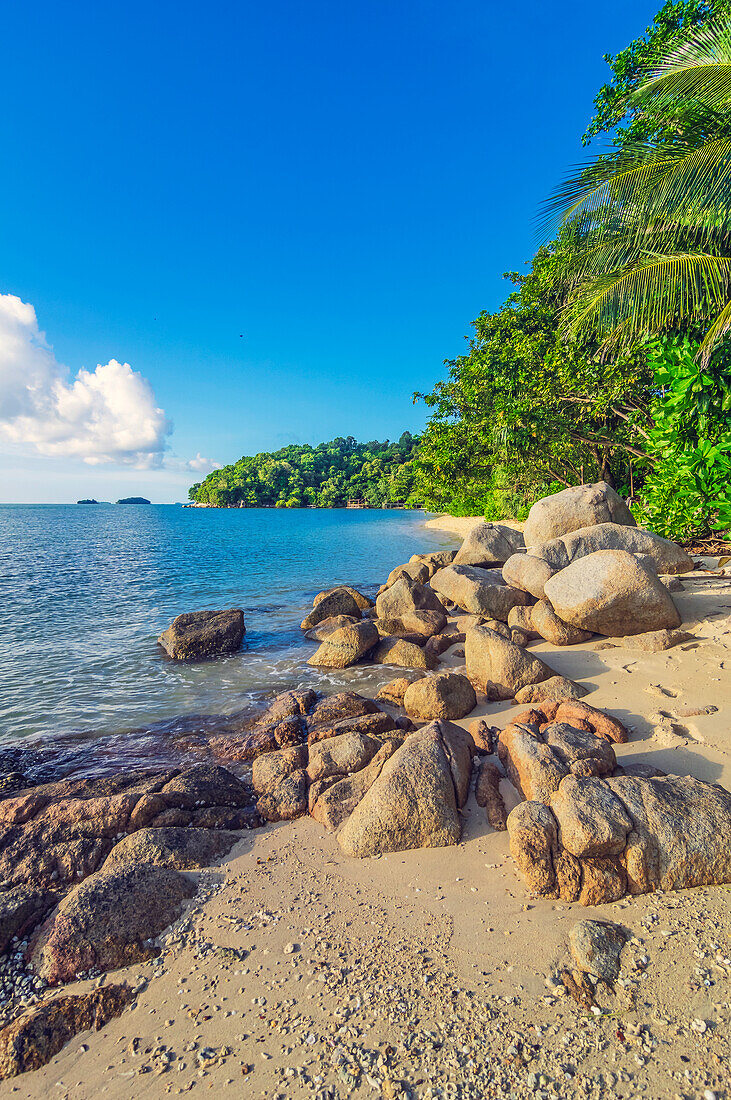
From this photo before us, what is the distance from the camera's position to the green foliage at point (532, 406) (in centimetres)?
1591

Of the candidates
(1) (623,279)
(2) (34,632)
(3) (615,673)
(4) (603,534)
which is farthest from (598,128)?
(2) (34,632)

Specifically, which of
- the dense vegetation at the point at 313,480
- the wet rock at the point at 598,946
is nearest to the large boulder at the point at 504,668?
the wet rock at the point at 598,946

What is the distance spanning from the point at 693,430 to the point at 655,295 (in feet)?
9.77

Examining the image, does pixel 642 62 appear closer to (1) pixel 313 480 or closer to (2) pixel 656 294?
(2) pixel 656 294

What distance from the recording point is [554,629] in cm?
938

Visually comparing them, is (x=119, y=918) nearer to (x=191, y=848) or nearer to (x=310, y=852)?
(x=191, y=848)

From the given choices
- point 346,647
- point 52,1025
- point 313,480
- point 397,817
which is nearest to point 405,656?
point 346,647

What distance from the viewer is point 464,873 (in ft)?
13.9

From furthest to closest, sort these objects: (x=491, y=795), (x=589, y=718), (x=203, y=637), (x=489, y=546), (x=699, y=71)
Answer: (x=489, y=546) < (x=203, y=637) < (x=699, y=71) < (x=589, y=718) < (x=491, y=795)

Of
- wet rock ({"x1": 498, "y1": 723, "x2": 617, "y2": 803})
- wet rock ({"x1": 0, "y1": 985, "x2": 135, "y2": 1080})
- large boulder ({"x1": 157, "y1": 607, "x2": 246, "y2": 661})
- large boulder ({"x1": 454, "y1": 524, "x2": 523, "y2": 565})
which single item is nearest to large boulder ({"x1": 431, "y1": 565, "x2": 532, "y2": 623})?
large boulder ({"x1": 454, "y1": 524, "x2": 523, "y2": 565})

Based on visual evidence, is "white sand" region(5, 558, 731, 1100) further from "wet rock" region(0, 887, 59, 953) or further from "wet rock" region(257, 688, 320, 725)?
"wet rock" region(257, 688, 320, 725)

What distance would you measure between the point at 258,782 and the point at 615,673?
5.64 m

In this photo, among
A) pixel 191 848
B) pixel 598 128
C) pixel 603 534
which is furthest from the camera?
pixel 598 128

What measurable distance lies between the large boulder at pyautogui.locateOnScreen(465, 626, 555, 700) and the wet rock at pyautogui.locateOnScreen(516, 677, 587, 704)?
0.31 metres
